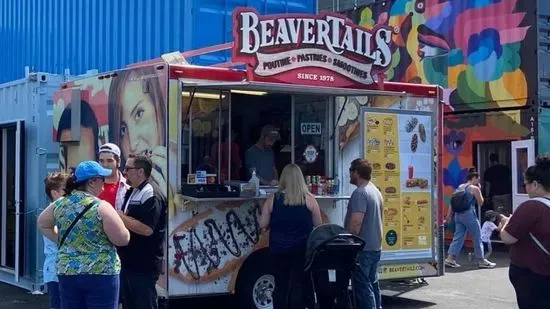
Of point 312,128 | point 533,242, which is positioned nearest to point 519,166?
point 312,128

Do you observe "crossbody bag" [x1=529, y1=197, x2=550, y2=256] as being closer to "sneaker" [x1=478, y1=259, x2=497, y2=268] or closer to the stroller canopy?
the stroller canopy

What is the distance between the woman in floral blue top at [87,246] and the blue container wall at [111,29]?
5030mm

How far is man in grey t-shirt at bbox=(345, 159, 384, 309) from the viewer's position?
7660mm

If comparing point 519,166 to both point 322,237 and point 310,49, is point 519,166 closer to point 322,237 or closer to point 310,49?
point 310,49

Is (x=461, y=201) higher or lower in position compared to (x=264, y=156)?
lower

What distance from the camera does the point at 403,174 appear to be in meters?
9.41

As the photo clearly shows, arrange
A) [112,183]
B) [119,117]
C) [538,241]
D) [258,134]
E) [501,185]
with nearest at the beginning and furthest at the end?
[538,241] < [112,183] < [119,117] < [258,134] < [501,185]

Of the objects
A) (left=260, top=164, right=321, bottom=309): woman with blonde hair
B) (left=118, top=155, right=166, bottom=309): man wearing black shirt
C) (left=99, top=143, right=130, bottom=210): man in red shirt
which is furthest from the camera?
(left=260, top=164, right=321, bottom=309): woman with blonde hair

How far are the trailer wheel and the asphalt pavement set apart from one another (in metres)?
0.81

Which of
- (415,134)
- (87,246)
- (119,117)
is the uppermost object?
(119,117)

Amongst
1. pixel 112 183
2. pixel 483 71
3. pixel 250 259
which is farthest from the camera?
pixel 483 71

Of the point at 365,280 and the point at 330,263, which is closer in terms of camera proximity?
the point at 330,263

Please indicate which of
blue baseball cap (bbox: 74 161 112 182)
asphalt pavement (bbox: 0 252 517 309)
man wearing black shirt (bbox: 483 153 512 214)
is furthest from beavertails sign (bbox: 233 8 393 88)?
man wearing black shirt (bbox: 483 153 512 214)

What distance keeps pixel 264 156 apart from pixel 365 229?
210 cm
